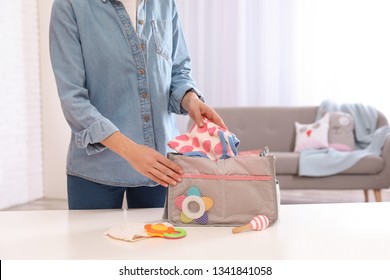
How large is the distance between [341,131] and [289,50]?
1100 mm

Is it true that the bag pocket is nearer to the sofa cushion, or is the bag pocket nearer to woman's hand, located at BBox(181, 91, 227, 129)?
woman's hand, located at BBox(181, 91, 227, 129)

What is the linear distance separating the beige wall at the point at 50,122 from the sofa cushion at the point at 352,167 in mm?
2066

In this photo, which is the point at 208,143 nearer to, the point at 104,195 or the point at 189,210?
the point at 189,210

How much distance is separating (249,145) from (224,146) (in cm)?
376

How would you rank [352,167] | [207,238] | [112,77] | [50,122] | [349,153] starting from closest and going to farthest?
[207,238] → [112,77] → [352,167] → [349,153] → [50,122]

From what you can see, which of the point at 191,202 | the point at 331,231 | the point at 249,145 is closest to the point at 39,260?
the point at 191,202

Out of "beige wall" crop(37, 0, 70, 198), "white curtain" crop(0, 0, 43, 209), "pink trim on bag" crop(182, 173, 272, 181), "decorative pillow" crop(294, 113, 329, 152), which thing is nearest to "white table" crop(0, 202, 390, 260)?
"pink trim on bag" crop(182, 173, 272, 181)

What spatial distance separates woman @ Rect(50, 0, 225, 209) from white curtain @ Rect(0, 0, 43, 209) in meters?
Result: 3.56

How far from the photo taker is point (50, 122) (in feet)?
18.5

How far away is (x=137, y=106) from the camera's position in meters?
1.70

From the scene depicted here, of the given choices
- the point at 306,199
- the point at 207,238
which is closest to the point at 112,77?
the point at 207,238

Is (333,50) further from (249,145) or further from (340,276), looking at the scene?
(340,276)

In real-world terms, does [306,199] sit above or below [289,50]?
below

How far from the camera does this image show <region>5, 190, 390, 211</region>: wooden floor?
530cm
